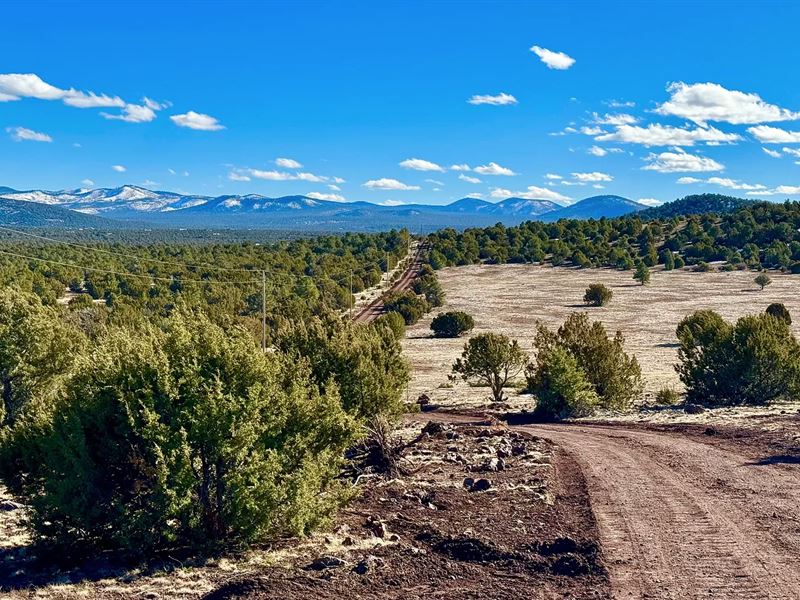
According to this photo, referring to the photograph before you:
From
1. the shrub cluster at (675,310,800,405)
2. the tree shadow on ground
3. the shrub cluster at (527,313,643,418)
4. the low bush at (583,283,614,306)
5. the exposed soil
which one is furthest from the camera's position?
the low bush at (583,283,614,306)

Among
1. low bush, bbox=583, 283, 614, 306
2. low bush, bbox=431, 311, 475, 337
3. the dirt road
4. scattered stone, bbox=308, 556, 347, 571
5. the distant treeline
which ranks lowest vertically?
low bush, bbox=431, 311, 475, 337

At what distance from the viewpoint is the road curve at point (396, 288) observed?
75.5 metres

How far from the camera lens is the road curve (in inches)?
2973

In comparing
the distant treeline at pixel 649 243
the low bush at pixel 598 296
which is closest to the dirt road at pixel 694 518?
the low bush at pixel 598 296

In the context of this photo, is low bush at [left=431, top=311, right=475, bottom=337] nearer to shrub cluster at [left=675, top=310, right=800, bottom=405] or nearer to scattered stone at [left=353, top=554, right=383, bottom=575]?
shrub cluster at [left=675, top=310, right=800, bottom=405]

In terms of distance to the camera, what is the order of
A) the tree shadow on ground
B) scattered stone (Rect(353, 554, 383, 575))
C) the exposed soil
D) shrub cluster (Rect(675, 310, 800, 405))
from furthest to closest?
shrub cluster (Rect(675, 310, 800, 405)), the tree shadow on ground, scattered stone (Rect(353, 554, 383, 575)), the exposed soil

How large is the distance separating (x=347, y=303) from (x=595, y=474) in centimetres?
6454

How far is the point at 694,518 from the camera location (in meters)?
15.6

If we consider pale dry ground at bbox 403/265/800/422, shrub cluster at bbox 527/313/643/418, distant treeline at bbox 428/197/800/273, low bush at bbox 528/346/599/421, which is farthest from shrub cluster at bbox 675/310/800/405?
distant treeline at bbox 428/197/800/273

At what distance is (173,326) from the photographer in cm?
1443

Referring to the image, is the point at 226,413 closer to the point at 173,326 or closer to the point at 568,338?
the point at 173,326

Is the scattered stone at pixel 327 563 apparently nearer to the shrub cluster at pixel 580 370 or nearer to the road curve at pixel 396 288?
the shrub cluster at pixel 580 370

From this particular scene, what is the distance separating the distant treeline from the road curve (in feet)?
14.1

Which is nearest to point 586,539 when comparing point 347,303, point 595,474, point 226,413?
point 595,474
